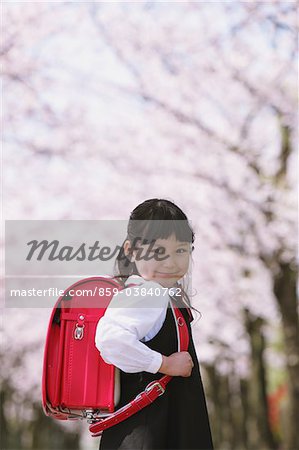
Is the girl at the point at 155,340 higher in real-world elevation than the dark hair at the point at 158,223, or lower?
lower

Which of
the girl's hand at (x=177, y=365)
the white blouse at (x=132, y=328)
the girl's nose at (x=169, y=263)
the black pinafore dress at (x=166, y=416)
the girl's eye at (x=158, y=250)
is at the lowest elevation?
the black pinafore dress at (x=166, y=416)

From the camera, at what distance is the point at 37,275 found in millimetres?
12609

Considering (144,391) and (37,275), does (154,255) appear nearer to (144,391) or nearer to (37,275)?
(144,391)

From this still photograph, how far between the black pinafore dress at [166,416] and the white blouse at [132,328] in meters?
0.07

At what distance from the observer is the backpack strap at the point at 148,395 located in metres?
2.97

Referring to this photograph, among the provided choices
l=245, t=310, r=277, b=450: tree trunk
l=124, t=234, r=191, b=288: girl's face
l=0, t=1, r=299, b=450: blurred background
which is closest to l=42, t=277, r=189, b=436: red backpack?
l=124, t=234, r=191, b=288: girl's face

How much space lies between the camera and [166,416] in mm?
2996

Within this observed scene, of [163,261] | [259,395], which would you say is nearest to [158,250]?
[163,261]

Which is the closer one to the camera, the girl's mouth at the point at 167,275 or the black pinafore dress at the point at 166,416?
the black pinafore dress at the point at 166,416

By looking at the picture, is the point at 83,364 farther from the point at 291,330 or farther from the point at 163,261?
the point at 291,330

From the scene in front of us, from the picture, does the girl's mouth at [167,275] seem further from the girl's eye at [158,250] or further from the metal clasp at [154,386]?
the metal clasp at [154,386]

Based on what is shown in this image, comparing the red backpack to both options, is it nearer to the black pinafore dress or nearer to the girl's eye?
the black pinafore dress

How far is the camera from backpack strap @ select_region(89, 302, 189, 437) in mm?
2967

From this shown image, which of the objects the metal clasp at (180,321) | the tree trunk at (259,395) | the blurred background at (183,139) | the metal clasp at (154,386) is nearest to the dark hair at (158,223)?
the metal clasp at (180,321)
